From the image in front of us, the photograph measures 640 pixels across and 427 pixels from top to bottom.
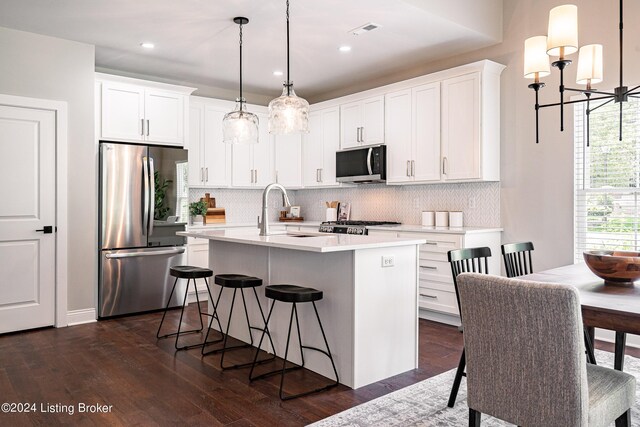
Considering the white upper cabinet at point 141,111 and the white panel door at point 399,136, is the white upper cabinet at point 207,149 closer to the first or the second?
the white upper cabinet at point 141,111

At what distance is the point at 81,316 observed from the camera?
464 cm

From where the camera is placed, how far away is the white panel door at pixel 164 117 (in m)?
5.21

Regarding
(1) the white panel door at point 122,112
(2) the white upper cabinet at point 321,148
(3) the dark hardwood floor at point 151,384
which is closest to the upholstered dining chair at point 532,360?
(3) the dark hardwood floor at point 151,384

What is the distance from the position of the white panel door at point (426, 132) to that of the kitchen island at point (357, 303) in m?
1.93

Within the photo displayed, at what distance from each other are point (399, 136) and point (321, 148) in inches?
56.0

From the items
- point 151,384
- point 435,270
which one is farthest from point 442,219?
point 151,384

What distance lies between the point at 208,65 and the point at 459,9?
2855 millimetres

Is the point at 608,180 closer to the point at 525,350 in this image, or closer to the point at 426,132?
the point at 426,132

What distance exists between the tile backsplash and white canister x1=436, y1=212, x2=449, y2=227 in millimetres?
244

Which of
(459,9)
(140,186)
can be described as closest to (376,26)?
(459,9)

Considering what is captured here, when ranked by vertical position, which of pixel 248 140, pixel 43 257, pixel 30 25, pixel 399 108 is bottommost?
pixel 43 257

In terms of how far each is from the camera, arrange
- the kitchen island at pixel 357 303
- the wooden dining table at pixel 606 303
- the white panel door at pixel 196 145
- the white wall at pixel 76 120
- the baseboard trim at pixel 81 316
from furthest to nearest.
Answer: the white panel door at pixel 196 145 → the baseboard trim at pixel 81 316 → the white wall at pixel 76 120 → the kitchen island at pixel 357 303 → the wooden dining table at pixel 606 303

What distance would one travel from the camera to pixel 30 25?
13.6ft

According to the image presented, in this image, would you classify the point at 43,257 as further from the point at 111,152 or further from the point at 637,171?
the point at 637,171
